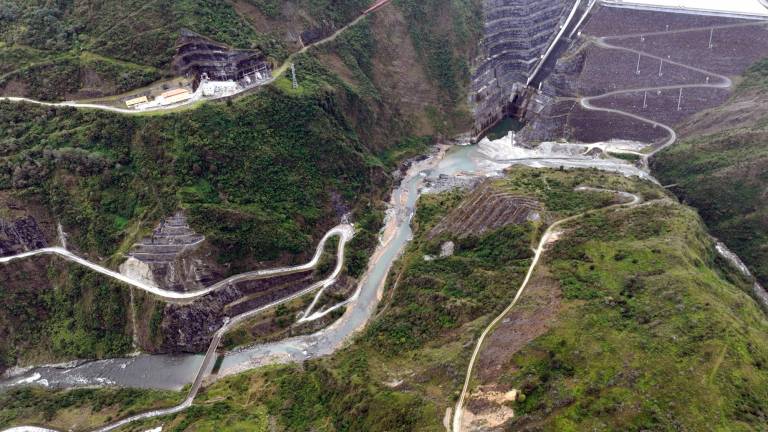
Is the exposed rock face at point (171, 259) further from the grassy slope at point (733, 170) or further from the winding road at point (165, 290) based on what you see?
the grassy slope at point (733, 170)

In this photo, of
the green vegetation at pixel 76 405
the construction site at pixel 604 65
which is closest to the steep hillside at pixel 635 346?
the green vegetation at pixel 76 405

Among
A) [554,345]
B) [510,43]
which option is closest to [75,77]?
[554,345]

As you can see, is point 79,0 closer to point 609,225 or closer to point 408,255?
point 408,255

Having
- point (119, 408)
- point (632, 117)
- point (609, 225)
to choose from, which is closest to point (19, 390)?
point (119, 408)

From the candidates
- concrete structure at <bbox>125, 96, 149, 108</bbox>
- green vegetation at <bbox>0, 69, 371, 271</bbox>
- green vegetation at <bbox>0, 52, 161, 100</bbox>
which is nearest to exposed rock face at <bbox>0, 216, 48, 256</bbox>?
green vegetation at <bbox>0, 69, 371, 271</bbox>

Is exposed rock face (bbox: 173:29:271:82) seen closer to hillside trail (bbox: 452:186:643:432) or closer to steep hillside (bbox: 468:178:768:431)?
hillside trail (bbox: 452:186:643:432)

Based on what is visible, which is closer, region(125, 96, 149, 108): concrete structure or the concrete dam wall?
region(125, 96, 149, 108): concrete structure
